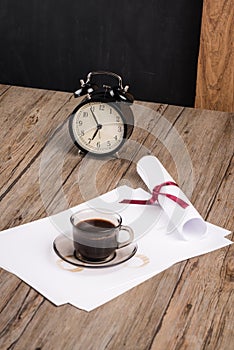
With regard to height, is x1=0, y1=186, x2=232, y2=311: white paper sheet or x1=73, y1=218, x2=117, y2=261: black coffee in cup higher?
x1=73, y1=218, x2=117, y2=261: black coffee in cup

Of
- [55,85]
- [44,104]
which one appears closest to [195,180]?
[44,104]

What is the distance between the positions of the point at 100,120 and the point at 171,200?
1.26ft

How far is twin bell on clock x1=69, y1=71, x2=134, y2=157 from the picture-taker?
2.18 meters

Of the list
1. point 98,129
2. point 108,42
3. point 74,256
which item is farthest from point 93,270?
point 108,42

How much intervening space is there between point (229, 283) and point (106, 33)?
5.17 ft

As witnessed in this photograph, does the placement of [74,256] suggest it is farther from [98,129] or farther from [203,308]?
[98,129]

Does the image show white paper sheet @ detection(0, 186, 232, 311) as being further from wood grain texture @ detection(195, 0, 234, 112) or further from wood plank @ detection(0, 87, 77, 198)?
wood grain texture @ detection(195, 0, 234, 112)

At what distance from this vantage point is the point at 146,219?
6.22 feet

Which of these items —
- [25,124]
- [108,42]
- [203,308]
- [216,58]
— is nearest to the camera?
[203,308]

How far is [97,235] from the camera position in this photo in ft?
5.48

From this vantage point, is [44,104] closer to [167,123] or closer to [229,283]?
[167,123]

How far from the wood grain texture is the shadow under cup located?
3.53 ft

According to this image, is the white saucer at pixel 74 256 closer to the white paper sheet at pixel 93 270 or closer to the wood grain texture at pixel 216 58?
the white paper sheet at pixel 93 270

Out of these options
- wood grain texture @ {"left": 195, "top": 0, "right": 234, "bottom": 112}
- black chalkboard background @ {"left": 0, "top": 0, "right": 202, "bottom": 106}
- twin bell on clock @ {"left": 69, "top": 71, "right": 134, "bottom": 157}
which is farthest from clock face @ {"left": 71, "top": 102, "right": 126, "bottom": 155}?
black chalkboard background @ {"left": 0, "top": 0, "right": 202, "bottom": 106}
